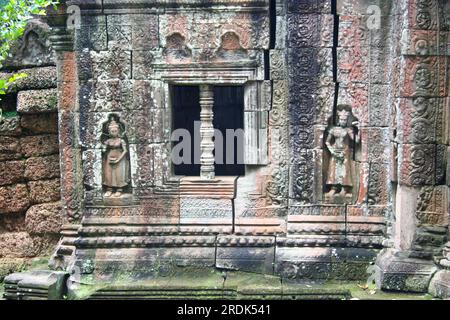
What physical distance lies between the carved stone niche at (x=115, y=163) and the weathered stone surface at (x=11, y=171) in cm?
147

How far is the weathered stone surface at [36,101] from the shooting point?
7.53m

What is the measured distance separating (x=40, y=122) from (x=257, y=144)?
2.83 meters

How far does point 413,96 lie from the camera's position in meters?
6.04

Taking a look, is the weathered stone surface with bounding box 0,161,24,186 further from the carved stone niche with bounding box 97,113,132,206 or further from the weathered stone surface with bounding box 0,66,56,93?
the carved stone niche with bounding box 97,113,132,206

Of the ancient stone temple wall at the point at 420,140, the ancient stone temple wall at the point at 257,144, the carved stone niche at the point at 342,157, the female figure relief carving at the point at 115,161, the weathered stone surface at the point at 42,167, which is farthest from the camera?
the weathered stone surface at the point at 42,167

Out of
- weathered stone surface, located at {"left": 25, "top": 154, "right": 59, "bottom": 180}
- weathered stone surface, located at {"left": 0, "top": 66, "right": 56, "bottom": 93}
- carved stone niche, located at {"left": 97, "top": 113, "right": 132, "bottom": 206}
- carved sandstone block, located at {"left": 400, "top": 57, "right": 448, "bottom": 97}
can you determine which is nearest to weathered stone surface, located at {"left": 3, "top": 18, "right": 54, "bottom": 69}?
weathered stone surface, located at {"left": 0, "top": 66, "right": 56, "bottom": 93}

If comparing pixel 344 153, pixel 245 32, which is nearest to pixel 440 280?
pixel 344 153

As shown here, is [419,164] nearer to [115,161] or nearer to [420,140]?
[420,140]

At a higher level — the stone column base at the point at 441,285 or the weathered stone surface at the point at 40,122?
the weathered stone surface at the point at 40,122

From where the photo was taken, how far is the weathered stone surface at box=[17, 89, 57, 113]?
7.53 meters

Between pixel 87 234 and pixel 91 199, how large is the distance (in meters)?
0.38

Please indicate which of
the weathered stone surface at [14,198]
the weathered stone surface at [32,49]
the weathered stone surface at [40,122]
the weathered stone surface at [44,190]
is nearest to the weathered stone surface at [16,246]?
the weathered stone surface at [14,198]

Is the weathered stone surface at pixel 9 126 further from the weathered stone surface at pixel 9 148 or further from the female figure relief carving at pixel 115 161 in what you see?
the female figure relief carving at pixel 115 161
